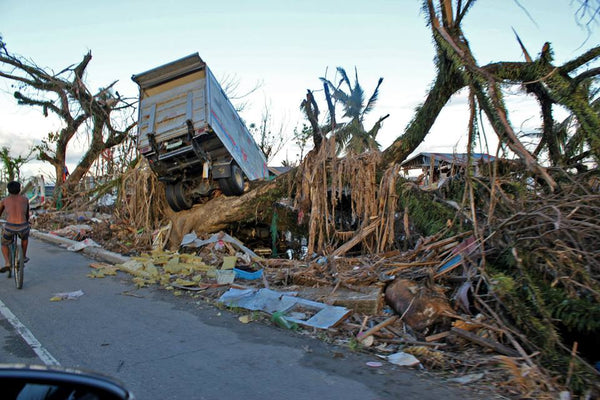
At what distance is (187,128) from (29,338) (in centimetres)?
663

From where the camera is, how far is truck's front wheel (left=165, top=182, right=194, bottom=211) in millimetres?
12360

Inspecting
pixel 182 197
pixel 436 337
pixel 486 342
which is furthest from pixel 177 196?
pixel 486 342

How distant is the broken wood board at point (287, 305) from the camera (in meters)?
5.54

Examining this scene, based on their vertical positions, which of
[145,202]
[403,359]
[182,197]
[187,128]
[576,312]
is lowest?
[403,359]

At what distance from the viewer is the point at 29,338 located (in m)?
5.00

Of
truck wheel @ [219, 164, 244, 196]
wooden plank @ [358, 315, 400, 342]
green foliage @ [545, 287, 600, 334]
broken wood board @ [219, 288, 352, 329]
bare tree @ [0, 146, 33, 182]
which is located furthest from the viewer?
bare tree @ [0, 146, 33, 182]

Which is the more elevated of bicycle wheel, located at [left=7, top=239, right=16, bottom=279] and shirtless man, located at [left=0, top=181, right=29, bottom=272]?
shirtless man, located at [left=0, top=181, right=29, bottom=272]

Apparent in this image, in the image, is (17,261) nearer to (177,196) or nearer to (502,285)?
(177,196)

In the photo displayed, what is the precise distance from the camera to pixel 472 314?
215 inches

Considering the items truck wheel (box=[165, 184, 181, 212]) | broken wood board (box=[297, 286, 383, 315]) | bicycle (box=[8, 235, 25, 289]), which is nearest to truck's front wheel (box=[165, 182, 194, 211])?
truck wheel (box=[165, 184, 181, 212])

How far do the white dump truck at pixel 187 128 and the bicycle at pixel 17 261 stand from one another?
3995 millimetres

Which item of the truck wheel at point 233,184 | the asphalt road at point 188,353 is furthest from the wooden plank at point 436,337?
the truck wheel at point 233,184

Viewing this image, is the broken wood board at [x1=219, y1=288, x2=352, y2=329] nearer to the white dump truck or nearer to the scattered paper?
the scattered paper

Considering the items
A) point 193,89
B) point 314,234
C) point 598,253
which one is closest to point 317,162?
point 314,234
